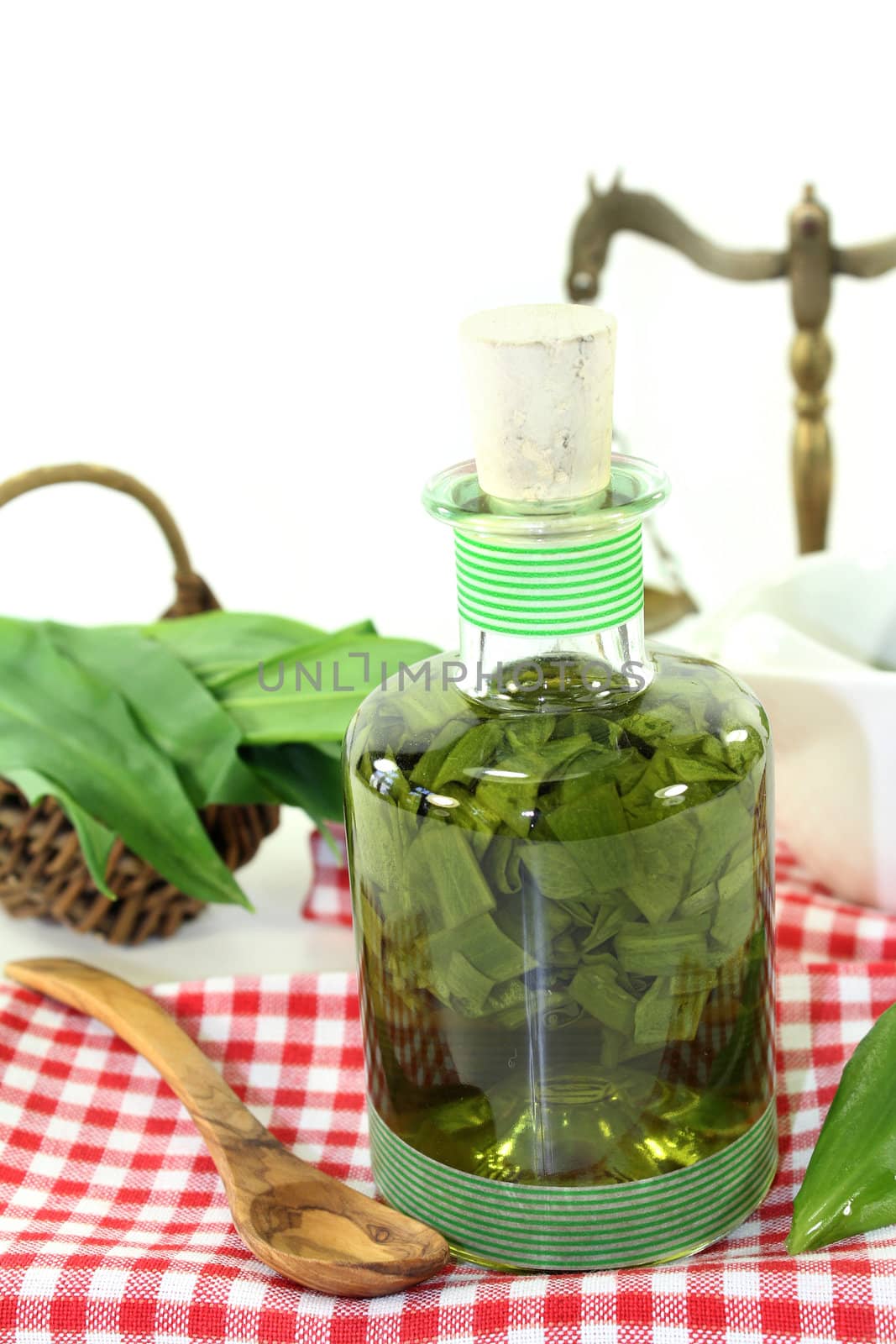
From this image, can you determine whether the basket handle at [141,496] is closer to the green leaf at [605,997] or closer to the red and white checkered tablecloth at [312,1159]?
the red and white checkered tablecloth at [312,1159]

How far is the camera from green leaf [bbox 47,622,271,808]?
2.14 ft

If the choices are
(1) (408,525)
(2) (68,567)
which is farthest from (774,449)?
(2) (68,567)

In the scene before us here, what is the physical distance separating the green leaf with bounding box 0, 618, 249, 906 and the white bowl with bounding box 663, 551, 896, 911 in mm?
230

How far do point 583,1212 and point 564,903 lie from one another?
0.10 m

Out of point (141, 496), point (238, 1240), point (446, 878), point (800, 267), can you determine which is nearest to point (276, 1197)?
point (238, 1240)

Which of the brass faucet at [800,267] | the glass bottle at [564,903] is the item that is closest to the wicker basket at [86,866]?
the glass bottle at [564,903]

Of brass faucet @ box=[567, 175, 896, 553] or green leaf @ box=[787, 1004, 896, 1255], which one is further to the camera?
brass faucet @ box=[567, 175, 896, 553]

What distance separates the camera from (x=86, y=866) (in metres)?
0.67

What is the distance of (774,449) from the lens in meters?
1.36

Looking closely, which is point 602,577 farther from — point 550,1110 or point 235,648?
point 235,648

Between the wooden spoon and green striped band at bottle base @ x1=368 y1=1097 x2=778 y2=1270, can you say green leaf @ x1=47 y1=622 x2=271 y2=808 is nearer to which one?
the wooden spoon

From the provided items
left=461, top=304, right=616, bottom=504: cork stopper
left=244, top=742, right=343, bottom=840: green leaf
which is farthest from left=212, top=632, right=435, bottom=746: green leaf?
left=461, top=304, right=616, bottom=504: cork stopper

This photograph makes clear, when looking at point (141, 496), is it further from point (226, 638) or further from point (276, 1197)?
point (276, 1197)

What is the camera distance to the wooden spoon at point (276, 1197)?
0.46m
